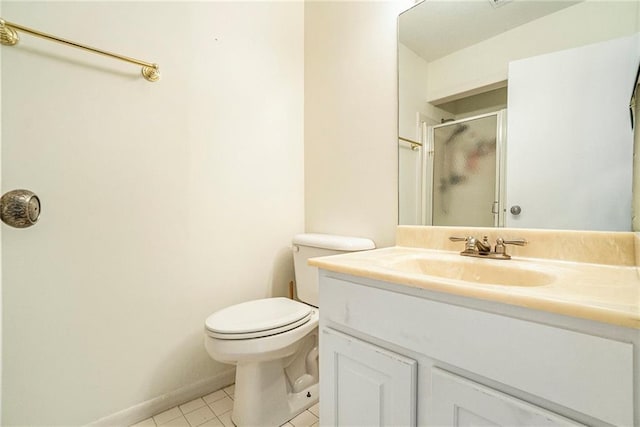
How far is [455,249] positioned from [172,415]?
1.38 metres

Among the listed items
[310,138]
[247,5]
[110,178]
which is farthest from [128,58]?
[310,138]

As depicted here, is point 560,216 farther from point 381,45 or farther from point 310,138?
point 310,138

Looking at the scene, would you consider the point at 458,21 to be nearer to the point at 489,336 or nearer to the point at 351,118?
the point at 351,118

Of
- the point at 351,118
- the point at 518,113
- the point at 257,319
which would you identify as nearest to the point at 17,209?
the point at 257,319

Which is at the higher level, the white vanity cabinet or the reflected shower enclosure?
the reflected shower enclosure

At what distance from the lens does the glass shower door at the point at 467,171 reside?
37.9 inches

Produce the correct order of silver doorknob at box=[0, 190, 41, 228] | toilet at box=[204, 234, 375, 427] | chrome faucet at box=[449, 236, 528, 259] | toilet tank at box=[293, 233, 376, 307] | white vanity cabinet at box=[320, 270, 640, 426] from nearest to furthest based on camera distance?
white vanity cabinet at box=[320, 270, 640, 426] → silver doorknob at box=[0, 190, 41, 228] → chrome faucet at box=[449, 236, 528, 259] → toilet at box=[204, 234, 375, 427] → toilet tank at box=[293, 233, 376, 307]

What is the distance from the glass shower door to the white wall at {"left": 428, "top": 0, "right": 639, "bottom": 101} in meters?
0.14

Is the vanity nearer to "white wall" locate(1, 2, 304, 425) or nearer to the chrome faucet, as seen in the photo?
the chrome faucet

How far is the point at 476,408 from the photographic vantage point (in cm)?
54

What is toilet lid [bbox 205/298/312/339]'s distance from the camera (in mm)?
981

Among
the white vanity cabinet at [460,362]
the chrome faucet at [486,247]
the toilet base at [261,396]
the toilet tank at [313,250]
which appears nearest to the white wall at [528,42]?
the chrome faucet at [486,247]

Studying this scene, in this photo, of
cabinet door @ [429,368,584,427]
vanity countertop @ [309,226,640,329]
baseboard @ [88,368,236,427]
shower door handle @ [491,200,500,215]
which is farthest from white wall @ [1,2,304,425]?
cabinet door @ [429,368,584,427]

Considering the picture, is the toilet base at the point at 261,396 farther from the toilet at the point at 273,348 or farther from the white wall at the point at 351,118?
the white wall at the point at 351,118
